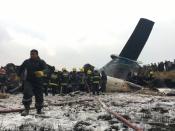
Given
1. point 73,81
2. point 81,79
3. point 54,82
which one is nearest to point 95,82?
point 81,79

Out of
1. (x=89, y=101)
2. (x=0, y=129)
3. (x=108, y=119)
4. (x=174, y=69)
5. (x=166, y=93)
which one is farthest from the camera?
(x=174, y=69)

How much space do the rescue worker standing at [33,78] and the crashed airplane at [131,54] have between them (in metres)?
16.6

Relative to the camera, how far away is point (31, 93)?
38.1ft

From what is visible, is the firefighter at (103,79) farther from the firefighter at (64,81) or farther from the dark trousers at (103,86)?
the firefighter at (64,81)

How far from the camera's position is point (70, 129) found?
28.5 ft

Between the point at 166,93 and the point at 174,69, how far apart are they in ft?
24.2

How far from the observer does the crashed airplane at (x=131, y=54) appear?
2825cm

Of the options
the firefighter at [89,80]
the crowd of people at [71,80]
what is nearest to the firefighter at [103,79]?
the crowd of people at [71,80]

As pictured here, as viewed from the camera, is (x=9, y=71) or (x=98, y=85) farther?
(x=9, y=71)

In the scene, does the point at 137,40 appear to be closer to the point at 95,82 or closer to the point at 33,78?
the point at 95,82

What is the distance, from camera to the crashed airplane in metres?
28.2

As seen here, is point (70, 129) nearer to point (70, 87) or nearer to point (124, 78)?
point (70, 87)

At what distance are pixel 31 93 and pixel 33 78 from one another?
402mm

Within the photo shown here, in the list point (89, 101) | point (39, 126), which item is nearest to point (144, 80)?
point (89, 101)
